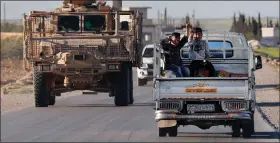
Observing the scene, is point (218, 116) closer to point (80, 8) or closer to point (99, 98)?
point (80, 8)

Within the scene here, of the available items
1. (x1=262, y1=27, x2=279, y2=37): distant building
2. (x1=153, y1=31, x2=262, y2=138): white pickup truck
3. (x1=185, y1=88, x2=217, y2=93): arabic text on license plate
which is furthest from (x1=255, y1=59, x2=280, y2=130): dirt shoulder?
(x1=262, y1=27, x2=279, y2=37): distant building

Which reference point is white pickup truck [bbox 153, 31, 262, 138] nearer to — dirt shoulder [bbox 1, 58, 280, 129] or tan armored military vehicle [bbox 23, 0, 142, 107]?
dirt shoulder [bbox 1, 58, 280, 129]

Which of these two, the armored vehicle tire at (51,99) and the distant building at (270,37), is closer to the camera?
the armored vehicle tire at (51,99)

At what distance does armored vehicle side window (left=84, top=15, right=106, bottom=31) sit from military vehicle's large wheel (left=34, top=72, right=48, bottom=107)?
214 centimetres

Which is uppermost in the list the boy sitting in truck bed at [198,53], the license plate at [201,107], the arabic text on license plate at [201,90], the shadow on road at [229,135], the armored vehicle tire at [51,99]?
the boy sitting in truck bed at [198,53]

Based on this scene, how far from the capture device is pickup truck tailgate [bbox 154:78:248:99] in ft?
52.9

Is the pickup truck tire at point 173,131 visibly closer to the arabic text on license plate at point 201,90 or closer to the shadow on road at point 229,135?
the shadow on road at point 229,135

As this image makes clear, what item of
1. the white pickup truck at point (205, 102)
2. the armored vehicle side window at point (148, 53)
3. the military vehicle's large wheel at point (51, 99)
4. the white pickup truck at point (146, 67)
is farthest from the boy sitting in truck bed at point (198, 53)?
the armored vehicle side window at point (148, 53)

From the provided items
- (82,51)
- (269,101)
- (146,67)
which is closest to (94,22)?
(82,51)

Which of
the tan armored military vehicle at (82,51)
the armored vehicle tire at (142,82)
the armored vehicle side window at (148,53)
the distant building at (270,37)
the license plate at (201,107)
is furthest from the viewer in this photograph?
the distant building at (270,37)

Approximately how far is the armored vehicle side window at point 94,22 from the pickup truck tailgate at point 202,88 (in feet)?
36.8

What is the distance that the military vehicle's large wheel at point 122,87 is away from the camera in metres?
26.4

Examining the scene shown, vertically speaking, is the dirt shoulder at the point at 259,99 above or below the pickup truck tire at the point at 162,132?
below

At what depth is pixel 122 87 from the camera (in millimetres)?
26375
